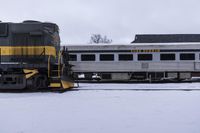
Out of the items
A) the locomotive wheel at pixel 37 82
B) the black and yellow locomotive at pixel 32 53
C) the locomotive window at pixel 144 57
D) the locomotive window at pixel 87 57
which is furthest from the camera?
the locomotive window at pixel 87 57

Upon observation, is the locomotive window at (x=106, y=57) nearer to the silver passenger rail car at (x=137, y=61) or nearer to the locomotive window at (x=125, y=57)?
the silver passenger rail car at (x=137, y=61)

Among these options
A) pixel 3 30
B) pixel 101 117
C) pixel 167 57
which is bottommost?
pixel 101 117

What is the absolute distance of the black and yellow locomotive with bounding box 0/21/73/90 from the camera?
17.3 meters

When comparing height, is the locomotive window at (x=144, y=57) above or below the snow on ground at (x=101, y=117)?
above

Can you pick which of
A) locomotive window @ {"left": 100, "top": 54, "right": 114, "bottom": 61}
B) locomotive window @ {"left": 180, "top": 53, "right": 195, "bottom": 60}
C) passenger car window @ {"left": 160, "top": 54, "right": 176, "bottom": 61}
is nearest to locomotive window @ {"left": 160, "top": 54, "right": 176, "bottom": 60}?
passenger car window @ {"left": 160, "top": 54, "right": 176, "bottom": 61}

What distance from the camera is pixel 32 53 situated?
1819cm

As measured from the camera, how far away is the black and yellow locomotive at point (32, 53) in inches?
682

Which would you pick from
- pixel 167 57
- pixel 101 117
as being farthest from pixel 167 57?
pixel 101 117

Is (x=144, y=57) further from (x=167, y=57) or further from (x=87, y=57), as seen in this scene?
(x=87, y=57)

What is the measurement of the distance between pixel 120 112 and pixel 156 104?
190cm

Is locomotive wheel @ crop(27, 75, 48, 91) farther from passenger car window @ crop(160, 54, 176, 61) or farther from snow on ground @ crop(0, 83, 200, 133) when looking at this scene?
passenger car window @ crop(160, 54, 176, 61)

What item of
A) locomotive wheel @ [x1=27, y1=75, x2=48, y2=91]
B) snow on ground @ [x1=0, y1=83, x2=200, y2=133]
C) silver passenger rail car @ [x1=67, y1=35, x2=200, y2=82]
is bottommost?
snow on ground @ [x1=0, y1=83, x2=200, y2=133]

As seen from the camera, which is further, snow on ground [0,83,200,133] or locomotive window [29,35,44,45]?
locomotive window [29,35,44,45]

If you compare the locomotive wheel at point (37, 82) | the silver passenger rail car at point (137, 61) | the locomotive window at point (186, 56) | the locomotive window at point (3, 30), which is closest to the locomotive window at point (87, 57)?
the silver passenger rail car at point (137, 61)
